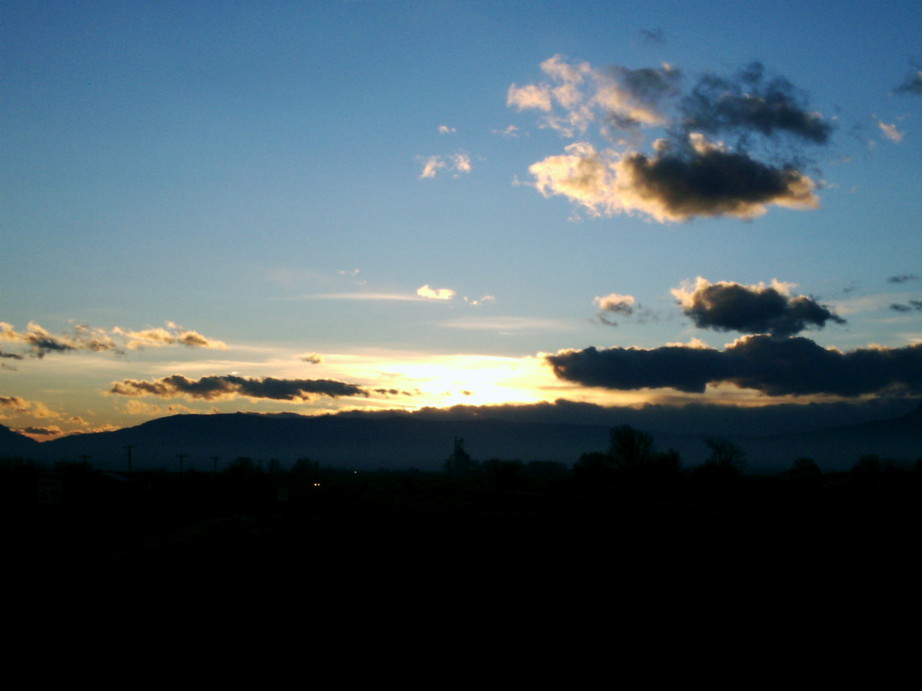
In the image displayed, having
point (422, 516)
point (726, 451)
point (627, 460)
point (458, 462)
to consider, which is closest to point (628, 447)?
point (627, 460)

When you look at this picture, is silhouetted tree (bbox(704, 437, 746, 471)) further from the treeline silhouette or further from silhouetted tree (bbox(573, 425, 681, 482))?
the treeline silhouette

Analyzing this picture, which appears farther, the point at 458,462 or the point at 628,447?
the point at 458,462

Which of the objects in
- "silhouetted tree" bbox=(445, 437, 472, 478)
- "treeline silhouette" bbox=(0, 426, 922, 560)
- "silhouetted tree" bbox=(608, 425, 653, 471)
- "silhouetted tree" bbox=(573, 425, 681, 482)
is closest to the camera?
"treeline silhouette" bbox=(0, 426, 922, 560)

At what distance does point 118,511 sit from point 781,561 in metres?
40.7

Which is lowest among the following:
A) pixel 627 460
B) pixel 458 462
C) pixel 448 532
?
pixel 458 462

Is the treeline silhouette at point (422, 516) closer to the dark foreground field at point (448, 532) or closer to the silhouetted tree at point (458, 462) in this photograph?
the dark foreground field at point (448, 532)

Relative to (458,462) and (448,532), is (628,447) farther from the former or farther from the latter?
(458,462)

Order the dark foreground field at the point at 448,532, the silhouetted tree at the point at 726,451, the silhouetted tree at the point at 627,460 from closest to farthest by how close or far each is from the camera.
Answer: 1. the dark foreground field at the point at 448,532
2. the silhouetted tree at the point at 627,460
3. the silhouetted tree at the point at 726,451

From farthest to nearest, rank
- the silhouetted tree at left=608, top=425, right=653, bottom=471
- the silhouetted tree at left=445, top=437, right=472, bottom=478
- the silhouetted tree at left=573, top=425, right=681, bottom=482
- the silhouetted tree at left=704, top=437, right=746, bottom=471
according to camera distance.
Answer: the silhouetted tree at left=445, top=437, right=472, bottom=478 < the silhouetted tree at left=704, top=437, right=746, bottom=471 < the silhouetted tree at left=608, top=425, right=653, bottom=471 < the silhouetted tree at left=573, top=425, right=681, bottom=482

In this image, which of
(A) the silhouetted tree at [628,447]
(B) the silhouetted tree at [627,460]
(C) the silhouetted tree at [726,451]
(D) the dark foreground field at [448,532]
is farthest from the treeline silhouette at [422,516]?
(C) the silhouetted tree at [726,451]

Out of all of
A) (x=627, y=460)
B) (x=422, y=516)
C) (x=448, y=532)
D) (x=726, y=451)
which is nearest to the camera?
(x=448, y=532)

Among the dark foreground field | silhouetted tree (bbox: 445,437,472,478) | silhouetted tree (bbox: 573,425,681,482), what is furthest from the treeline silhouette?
silhouetted tree (bbox: 445,437,472,478)

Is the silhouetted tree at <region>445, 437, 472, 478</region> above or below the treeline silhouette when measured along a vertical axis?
below

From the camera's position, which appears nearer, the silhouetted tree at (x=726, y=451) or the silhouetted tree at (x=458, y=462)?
the silhouetted tree at (x=726, y=451)
